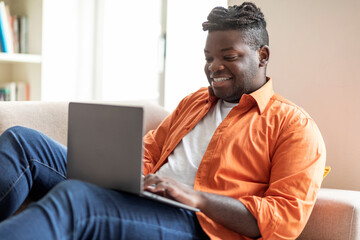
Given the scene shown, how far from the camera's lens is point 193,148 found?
155 cm

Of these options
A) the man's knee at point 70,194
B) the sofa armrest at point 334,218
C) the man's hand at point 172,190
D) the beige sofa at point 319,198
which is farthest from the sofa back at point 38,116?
the sofa armrest at point 334,218

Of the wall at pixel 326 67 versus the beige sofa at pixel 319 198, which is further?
the wall at pixel 326 67

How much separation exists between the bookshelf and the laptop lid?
5.21ft

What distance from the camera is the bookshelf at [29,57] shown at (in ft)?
9.00

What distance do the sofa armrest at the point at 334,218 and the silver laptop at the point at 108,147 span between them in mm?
431

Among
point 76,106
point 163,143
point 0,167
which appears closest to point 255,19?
point 163,143

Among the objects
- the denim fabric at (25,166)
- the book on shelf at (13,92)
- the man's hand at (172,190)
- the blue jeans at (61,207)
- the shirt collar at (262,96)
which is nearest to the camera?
the blue jeans at (61,207)

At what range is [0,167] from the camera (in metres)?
1.32

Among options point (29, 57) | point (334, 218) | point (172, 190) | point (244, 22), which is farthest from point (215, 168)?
point (29, 57)

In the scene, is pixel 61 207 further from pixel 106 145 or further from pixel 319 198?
pixel 319 198

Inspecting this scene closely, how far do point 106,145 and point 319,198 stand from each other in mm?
657

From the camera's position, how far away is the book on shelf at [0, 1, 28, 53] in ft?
8.70

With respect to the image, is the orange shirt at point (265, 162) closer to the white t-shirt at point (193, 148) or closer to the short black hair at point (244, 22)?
the white t-shirt at point (193, 148)

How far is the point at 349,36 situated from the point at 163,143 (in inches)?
29.9
